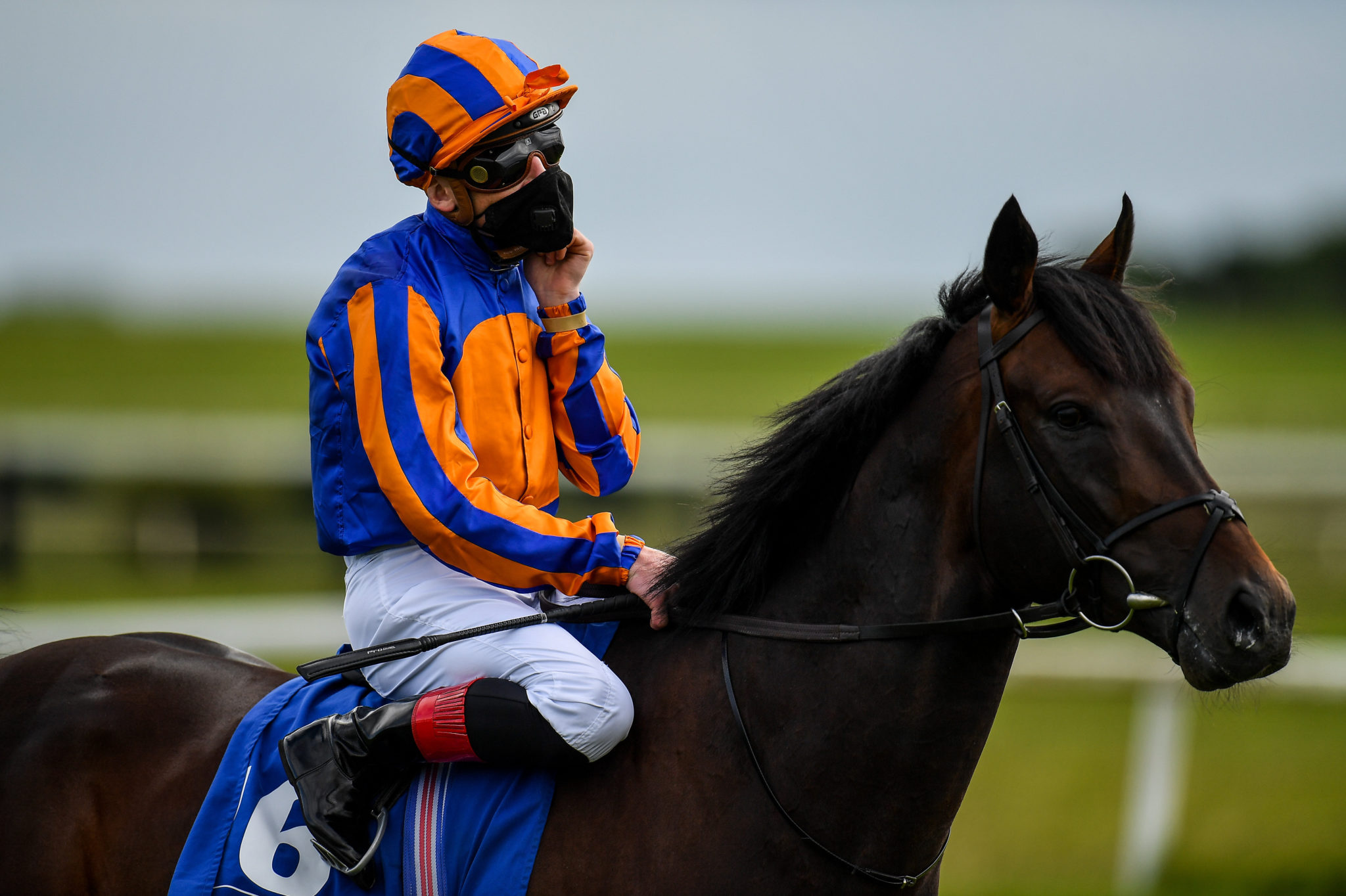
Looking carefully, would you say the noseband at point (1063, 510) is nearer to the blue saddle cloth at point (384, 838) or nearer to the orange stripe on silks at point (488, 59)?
the blue saddle cloth at point (384, 838)

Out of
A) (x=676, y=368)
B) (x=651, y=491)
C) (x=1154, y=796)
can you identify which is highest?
(x=1154, y=796)

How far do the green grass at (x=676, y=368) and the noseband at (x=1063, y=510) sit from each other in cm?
1339

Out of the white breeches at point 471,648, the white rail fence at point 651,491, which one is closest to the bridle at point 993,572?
the white breeches at point 471,648

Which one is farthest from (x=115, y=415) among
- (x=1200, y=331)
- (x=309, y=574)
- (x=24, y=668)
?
(x=1200, y=331)

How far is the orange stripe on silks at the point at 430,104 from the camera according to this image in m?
2.44

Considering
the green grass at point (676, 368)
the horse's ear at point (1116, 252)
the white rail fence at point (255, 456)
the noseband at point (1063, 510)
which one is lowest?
the green grass at point (676, 368)

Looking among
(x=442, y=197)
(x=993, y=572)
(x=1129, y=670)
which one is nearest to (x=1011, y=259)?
(x=993, y=572)

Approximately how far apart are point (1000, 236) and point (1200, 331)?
37.1 meters

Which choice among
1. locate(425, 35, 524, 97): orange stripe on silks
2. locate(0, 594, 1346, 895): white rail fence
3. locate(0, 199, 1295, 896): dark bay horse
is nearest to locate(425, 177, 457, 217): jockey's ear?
locate(425, 35, 524, 97): orange stripe on silks

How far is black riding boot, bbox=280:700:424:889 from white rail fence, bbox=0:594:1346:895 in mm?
3089

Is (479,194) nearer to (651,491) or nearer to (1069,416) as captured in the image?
(1069,416)

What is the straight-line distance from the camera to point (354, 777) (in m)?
2.31

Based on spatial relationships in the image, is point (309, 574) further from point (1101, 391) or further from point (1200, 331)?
point (1200, 331)

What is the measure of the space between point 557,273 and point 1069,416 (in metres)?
1.24
